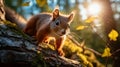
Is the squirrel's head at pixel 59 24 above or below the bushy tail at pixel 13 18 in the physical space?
above

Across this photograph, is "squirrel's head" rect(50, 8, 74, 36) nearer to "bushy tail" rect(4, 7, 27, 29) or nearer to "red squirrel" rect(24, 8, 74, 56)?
"red squirrel" rect(24, 8, 74, 56)

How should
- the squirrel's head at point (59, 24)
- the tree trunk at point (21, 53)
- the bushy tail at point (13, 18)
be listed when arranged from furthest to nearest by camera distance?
the bushy tail at point (13, 18), the squirrel's head at point (59, 24), the tree trunk at point (21, 53)

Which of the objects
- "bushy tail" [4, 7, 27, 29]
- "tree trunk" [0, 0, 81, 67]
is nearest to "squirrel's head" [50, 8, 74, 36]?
"tree trunk" [0, 0, 81, 67]

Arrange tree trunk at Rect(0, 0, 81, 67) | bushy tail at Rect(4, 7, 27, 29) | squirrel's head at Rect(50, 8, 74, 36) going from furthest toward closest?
bushy tail at Rect(4, 7, 27, 29) → squirrel's head at Rect(50, 8, 74, 36) → tree trunk at Rect(0, 0, 81, 67)

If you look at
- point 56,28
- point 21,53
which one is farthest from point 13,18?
point 21,53

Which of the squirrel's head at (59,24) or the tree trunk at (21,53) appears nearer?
the tree trunk at (21,53)

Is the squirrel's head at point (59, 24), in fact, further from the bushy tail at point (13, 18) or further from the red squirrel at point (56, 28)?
the bushy tail at point (13, 18)

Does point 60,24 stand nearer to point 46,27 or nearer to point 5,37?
point 46,27

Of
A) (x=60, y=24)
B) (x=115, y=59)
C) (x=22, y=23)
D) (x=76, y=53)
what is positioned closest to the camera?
(x=60, y=24)

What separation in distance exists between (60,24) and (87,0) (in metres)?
1.26

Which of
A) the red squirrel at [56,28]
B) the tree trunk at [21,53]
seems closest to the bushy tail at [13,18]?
the red squirrel at [56,28]

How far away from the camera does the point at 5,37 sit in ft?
12.1

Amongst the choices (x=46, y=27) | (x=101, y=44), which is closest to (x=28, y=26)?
(x=46, y=27)

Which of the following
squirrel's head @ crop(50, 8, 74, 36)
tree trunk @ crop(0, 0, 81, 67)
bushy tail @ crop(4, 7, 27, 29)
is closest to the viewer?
tree trunk @ crop(0, 0, 81, 67)
